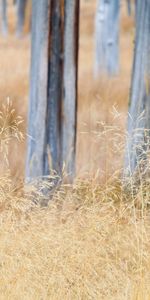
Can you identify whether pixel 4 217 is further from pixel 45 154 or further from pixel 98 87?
pixel 98 87

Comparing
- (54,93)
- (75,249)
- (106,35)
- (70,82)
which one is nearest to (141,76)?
(70,82)

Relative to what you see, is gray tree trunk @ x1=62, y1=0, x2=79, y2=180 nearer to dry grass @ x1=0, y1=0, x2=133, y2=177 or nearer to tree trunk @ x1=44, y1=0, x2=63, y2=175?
tree trunk @ x1=44, y1=0, x2=63, y2=175

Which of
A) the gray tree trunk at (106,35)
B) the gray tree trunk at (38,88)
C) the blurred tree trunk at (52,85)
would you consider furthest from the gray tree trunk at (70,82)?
the gray tree trunk at (106,35)

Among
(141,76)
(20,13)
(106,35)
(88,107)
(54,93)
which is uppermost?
(20,13)

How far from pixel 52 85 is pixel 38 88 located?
85 mm

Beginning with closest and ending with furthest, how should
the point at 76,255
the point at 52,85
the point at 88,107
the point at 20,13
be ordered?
the point at 76,255, the point at 52,85, the point at 88,107, the point at 20,13

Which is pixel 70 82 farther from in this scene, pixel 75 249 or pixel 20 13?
pixel 20 13

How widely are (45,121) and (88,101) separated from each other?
8.91 ft

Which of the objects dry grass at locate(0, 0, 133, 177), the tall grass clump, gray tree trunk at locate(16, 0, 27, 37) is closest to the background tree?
gray tree trunk at locate(16, 0, 27, 37)

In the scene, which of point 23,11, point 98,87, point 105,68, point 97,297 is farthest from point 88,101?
point 23,11

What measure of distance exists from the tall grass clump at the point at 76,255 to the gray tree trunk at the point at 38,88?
2.65 ft

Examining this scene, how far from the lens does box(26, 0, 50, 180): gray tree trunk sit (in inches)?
178

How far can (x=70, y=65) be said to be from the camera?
459 centimetres

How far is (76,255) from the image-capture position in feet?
Answer: 11.1
